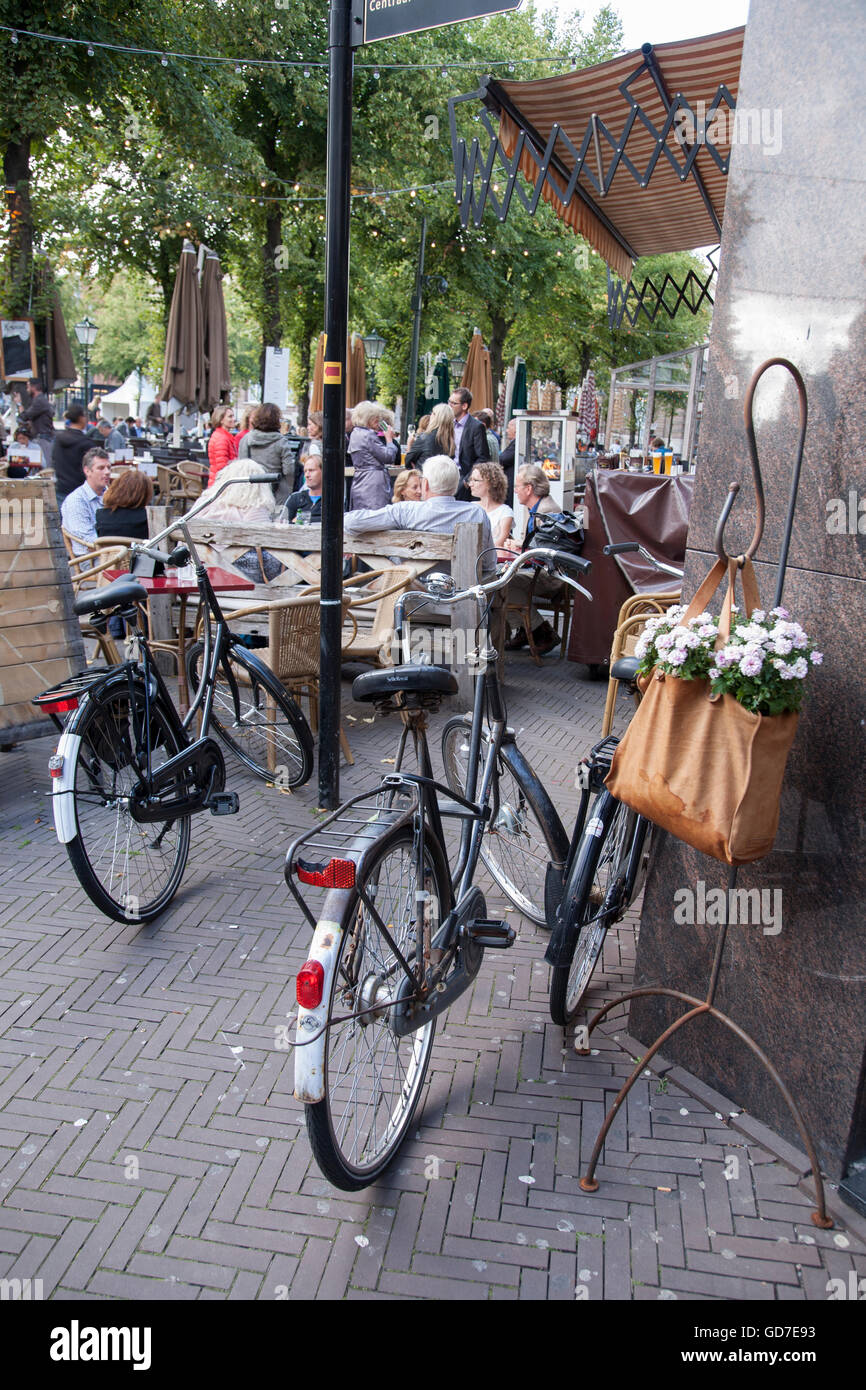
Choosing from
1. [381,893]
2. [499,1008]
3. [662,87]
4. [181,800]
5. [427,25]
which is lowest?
[499,1008]

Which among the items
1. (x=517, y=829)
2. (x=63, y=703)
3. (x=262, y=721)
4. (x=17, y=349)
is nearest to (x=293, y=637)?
(x=262, y=721)

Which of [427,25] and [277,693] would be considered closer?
[427,25]

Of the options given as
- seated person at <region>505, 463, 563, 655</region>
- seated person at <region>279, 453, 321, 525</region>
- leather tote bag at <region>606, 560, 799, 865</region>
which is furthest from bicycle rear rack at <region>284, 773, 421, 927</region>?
seated person at <region>279, 453, 321, 525</region>

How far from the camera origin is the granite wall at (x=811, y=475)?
257cm

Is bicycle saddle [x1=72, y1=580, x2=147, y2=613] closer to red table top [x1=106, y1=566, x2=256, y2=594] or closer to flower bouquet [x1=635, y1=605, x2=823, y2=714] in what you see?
red table top [x1=106, y1=566, x2=256, y2=594]

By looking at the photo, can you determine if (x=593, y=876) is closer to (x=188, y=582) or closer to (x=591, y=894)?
(x=591, y=894)

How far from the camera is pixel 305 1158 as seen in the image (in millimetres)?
2795

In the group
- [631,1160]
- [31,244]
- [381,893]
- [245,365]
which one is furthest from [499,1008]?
[245,365]

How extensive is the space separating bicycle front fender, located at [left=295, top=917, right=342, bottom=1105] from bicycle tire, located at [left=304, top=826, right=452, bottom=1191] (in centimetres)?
2

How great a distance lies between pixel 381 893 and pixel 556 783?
316cm

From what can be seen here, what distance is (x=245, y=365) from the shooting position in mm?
59094
